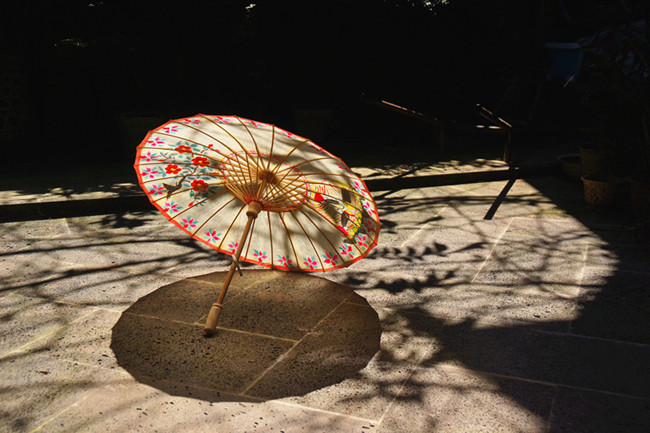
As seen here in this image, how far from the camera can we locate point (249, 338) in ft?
11.1

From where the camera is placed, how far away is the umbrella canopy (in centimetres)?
343

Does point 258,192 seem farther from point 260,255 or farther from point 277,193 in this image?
point 260,255

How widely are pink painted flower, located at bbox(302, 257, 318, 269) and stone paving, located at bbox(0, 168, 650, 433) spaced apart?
337mm

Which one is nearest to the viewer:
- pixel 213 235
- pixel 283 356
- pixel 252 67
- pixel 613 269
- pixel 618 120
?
pixel 283 356

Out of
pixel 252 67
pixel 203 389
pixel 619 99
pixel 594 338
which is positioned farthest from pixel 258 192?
pixel 252 67

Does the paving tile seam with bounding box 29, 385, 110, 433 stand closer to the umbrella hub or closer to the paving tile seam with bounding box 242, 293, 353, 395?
the paving tile seam with bounding box 242, 293, 353, 395

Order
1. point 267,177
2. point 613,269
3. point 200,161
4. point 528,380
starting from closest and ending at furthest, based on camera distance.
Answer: point 528,380 → point 267,177 → point 200,161 → point 613,269

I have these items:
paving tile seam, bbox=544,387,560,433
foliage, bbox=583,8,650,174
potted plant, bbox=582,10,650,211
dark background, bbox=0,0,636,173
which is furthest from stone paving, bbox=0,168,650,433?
dark background, bbox=0,0,636,173

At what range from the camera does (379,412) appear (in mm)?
2686

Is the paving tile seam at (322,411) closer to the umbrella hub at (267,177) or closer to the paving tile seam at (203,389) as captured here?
the paving tile seam at (203,389)

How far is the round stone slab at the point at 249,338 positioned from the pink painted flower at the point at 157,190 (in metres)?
0.75

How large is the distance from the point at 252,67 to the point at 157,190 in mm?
7097

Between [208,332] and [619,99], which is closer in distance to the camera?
[208,332]

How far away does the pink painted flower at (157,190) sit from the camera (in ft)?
11.7
